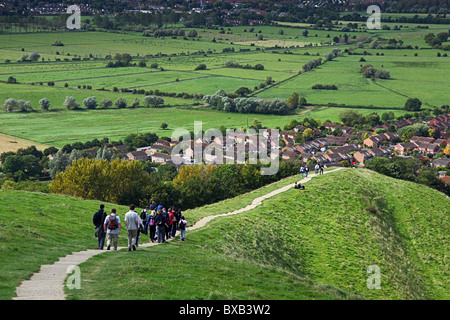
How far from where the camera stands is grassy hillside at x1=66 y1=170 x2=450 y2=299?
23391 mm

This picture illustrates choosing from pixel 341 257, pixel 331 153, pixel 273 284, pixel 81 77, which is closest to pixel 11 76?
pixel 81 77

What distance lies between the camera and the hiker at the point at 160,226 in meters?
31.5

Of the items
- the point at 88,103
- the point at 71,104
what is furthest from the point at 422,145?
the point at 71,104

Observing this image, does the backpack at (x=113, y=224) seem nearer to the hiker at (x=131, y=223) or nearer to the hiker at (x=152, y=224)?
the hiker at (x=131, y=223)

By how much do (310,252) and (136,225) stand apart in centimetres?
1982

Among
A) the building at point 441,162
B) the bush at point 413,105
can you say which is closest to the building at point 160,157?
the building at point 441,162

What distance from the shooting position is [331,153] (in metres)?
129

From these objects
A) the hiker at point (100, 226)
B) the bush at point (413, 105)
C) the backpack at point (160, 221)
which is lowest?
the bush at point (413, 105)

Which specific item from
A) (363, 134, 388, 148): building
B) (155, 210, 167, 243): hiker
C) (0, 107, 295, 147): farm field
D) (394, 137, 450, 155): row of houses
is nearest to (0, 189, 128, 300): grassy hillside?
(155, 210, 167, 243): hiker

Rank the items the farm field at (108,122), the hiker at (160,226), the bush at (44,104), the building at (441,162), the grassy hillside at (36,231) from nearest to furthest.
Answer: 1. the grassy hillside at (36,231)
2. the hiker at (160,226)
3. the building at (441,162)
4. the farm field at (108,122)
5. the bush at (44,104)

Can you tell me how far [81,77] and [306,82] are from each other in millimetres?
74474

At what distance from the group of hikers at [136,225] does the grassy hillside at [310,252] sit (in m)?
0.88

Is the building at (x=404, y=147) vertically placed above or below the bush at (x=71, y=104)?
below
